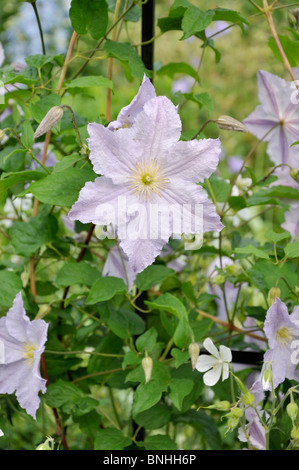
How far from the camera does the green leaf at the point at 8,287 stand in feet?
2.56

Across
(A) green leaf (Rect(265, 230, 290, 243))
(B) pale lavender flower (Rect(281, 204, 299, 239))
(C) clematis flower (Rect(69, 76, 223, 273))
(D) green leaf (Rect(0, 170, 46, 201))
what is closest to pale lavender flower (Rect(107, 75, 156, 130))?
(C) clematis flower (Rect(69, 76, 223, 273))

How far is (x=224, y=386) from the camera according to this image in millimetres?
903

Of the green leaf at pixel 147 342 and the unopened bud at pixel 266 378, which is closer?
the unopened bud at pixel 266 378

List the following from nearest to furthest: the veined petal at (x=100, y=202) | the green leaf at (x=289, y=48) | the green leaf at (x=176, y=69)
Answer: the veined petal at (x=100, y=202)
the green leaf at (x=289, y=48)
the green leaf at (x=176, y=69)

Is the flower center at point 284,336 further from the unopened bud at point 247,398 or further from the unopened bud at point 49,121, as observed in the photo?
the unopened bud at point 49,121

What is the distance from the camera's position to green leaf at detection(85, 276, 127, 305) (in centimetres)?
72

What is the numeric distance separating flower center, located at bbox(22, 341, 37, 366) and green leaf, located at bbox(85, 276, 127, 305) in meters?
0.11

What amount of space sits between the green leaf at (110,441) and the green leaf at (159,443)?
1.0 inches

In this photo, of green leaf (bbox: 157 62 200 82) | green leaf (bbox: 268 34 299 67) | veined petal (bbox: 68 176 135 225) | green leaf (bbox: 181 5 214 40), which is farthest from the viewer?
green leaf (bbox: 157 62 200 82)

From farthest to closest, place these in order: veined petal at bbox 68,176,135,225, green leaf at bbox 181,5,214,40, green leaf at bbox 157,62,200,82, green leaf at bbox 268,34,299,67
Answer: green leaf at bbox 157,62,200,82
green leaf at bbox 268,34,299,67
green leaf at bbox 181,5,214,40
veined petal at bbox 68,176,135,225

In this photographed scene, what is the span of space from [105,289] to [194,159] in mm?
207

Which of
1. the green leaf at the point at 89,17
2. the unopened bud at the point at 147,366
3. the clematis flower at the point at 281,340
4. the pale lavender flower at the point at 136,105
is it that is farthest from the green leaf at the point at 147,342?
the green leaf at the point at 89,17

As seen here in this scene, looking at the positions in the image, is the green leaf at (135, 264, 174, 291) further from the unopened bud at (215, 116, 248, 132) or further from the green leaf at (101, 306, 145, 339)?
the unopened bud at (215, 116, 248, 132)

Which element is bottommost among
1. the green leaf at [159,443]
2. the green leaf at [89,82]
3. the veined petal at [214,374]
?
the green leaf at [159,443]
